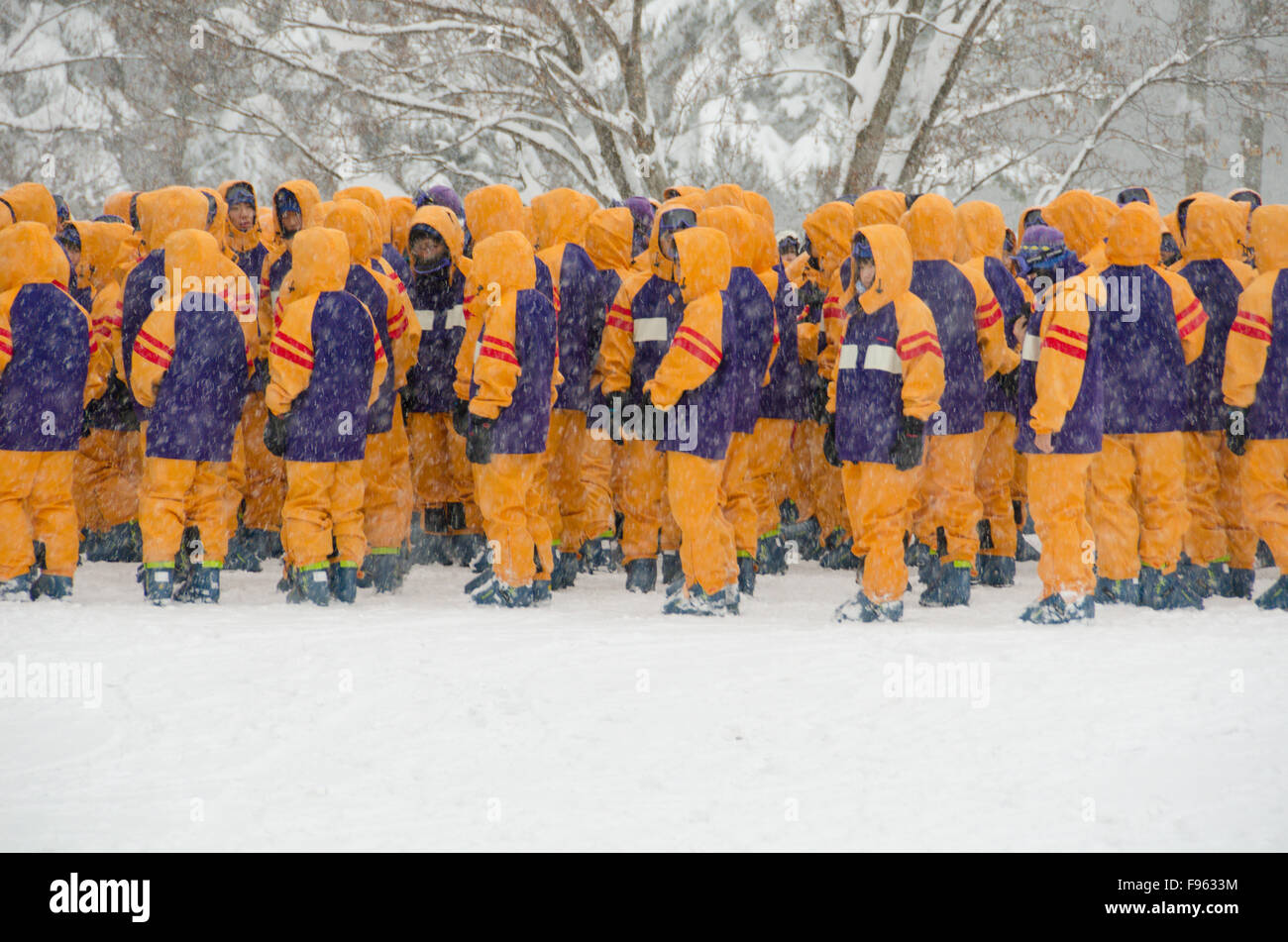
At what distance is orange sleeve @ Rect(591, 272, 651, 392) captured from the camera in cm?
756

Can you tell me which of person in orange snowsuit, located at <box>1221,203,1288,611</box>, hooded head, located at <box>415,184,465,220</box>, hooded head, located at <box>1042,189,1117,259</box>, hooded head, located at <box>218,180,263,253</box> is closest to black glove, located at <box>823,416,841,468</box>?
hooded head, located at <box>1042,189,1117,259</box>

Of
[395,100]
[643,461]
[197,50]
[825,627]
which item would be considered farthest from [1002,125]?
[825,627]

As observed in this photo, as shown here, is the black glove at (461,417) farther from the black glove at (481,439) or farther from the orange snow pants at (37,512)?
the orange snow pants at (37,512)

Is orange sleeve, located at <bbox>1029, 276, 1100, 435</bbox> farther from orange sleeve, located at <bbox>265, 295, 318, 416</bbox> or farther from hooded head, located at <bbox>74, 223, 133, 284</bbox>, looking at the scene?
hooded head, located at <bbox>74, 223, 133, 284</bbox>

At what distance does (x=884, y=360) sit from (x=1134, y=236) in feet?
5.90

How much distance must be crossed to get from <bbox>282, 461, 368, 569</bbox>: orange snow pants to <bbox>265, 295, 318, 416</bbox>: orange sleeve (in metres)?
0.37

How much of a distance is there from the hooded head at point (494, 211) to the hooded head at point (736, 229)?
130 cm

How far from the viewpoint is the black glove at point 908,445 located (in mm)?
6516

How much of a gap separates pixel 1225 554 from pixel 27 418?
7.27 m

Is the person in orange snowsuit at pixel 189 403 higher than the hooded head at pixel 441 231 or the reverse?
the reverse

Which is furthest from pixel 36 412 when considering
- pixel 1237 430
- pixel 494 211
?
pixel 1237 430

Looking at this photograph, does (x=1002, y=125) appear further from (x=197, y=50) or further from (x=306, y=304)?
(x=306, y=304)

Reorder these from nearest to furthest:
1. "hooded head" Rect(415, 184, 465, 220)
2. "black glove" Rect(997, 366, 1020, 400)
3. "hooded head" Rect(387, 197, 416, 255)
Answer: "black glove" Rect(997, 366, 1020, 400), "hooded head" Rect(387, 197, 416, 255), "hooded head" Rect(415, 184, 465, 220)

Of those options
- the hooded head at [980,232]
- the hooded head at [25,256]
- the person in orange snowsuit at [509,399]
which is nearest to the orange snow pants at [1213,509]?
the hooded head at [980,232]
